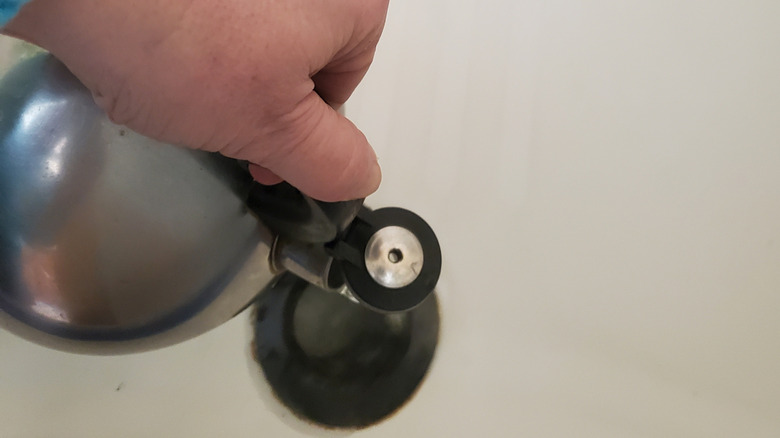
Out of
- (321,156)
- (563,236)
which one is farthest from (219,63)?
(563,236)

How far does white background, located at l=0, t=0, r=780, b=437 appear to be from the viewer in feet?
1.43

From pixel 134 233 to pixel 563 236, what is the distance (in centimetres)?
32

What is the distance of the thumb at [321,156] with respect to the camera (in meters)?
0.25

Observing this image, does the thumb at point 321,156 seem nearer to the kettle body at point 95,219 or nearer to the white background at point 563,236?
the kettle body at point 95,219

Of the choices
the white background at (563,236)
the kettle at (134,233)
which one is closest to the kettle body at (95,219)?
the kettle at (134,233)

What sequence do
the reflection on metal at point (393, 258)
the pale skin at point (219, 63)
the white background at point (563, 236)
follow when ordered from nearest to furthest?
the pale skin at point (219, 63) < the reflection on metal at point (393, 258) < the white background at point (563, 236)

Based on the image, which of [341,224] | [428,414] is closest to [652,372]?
[428,414]

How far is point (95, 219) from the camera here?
0.90ft

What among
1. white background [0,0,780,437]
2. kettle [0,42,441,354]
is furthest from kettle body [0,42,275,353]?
white background [0,0,780,437]

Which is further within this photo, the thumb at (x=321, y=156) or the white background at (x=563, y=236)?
the white background at (x=563, y=236)

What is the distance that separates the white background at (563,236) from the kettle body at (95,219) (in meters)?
0.16

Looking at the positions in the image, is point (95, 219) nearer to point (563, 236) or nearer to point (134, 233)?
point (134, 233)

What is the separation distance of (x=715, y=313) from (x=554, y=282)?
4.7 inches

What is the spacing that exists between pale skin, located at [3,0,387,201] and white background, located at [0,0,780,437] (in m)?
0.24
